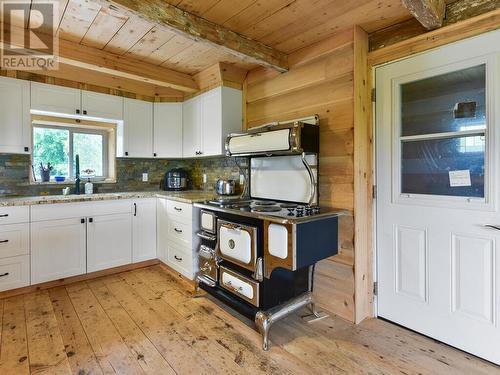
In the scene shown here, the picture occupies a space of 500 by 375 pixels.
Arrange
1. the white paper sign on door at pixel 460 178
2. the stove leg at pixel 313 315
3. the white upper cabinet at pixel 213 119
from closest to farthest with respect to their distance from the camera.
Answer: the white paper sign on door at pixel 460 178, the stove leg at pixel 313 315, the white upper cabinet at pixel 213 119

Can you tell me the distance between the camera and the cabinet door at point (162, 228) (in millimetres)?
3199

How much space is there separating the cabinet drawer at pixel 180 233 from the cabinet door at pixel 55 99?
166 centimetres

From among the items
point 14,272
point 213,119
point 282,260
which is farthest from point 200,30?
point 14,272

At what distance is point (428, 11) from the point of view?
161cm

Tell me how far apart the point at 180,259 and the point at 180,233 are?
28 cm

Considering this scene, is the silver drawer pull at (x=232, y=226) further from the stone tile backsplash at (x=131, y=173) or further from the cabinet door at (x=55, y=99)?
the cabinet door at (x=55, y=99)

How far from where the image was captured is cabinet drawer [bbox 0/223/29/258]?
8.05 feet

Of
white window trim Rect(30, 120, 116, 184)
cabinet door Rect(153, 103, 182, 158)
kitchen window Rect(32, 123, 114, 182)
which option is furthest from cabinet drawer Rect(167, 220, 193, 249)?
kitchen window Rect(32, 123, 114, 182)

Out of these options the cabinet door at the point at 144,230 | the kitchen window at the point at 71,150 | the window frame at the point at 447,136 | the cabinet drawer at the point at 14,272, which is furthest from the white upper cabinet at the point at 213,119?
the cabinet drawer at the point at 14,272

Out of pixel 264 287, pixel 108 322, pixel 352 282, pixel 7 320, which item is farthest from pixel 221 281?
pixel 7 320

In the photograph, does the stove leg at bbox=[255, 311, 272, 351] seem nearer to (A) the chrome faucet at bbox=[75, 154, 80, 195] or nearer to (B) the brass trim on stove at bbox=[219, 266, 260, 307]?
(B) the brass trim on stove at bbox=[219, 266, 260, 307]

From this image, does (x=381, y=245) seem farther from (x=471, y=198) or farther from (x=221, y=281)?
(x=221, y=281)

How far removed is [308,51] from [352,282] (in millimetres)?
1978

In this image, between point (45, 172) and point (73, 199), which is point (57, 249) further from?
point (45, 172)
